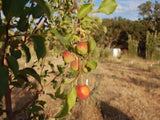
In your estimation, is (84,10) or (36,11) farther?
(36,11)

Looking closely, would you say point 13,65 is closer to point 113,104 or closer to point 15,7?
point 15,7

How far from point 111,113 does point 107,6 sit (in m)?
2.71

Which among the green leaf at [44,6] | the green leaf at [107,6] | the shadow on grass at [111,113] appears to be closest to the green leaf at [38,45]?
the green leaf at [44,6]

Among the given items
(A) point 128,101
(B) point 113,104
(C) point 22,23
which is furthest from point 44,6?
(A) point 128,101

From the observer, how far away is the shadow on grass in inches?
112

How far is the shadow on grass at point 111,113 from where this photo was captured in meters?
2.85

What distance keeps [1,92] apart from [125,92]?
397 centimetres

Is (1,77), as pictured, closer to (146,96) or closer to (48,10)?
(48,10)

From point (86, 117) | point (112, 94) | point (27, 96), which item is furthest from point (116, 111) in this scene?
point (27, 96)

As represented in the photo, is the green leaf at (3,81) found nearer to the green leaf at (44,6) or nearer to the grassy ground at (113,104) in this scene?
the green leaf at (44,6)

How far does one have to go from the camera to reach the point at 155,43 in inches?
497

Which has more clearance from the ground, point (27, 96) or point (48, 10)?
point (48, 10)

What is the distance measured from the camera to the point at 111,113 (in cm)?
302

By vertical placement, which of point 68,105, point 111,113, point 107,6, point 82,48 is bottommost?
point 111,113
